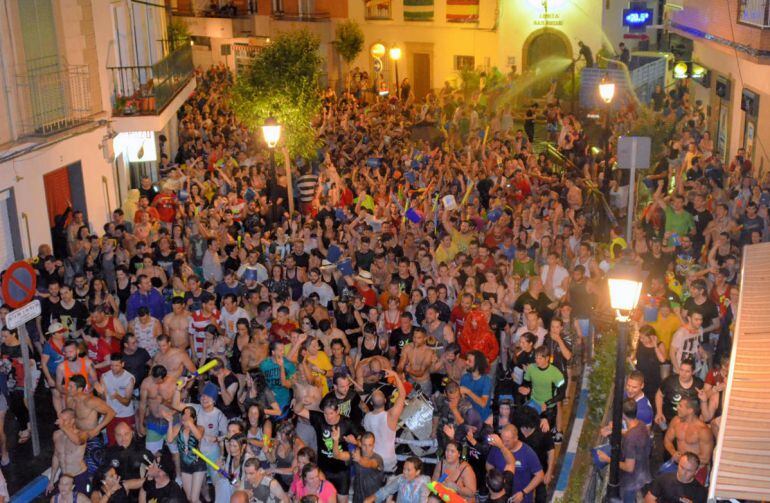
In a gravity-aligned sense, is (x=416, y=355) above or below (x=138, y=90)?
below

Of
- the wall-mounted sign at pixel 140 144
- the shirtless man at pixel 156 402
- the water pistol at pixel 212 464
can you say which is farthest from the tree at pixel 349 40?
the water pistol at pixel 212 464

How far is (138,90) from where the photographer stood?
828 inches

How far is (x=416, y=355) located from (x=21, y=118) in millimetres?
8482

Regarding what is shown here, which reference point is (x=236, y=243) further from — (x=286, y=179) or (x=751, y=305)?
(x=751, y=305)

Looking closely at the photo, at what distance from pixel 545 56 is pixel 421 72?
5.99 metres

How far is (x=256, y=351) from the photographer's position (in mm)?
11367

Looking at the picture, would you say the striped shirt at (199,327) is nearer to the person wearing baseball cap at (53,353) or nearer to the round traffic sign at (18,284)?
the person wearing baseball cap at (53,353)

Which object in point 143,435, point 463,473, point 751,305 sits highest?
point 751,305

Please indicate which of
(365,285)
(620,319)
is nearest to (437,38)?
(365,285)

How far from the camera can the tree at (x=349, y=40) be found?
1629 inches

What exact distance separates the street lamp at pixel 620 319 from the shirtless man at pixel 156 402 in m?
4.47

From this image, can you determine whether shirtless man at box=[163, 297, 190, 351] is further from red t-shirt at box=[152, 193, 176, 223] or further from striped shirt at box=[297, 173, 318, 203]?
striped shirt at box=[297, 173, 318, 203]

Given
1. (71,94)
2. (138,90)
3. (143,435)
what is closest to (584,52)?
(138,90)

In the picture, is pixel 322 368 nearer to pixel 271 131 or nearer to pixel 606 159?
pixel 271 131
